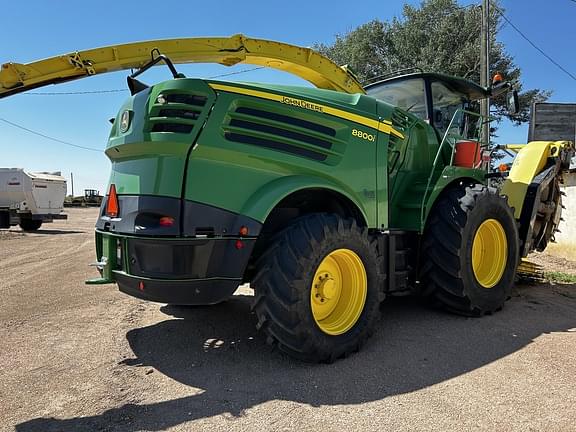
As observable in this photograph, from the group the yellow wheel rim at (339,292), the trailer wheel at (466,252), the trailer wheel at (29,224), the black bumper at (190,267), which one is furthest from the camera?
the trailer wheel at (29,224)

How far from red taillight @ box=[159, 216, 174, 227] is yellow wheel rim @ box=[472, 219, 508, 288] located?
3.33m

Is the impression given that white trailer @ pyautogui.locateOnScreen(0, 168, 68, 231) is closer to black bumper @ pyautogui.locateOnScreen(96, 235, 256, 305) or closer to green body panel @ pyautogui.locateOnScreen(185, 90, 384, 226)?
black bumper @ pyautogui.locateOnScreen(96, 235, 256, 305)

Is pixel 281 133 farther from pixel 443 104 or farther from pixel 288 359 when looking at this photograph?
pixel 443 104

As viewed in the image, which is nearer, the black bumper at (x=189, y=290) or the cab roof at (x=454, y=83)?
the black bumper at (x=189, y=290)

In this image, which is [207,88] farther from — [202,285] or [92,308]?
[92,308]

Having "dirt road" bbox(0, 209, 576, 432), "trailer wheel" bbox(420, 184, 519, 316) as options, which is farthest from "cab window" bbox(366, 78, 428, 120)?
"dirt road" bbox(0, 209, 576, 432)

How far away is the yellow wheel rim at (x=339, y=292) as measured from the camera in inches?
142

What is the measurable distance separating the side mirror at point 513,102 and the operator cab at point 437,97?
256 mm

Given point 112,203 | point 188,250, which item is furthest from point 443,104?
point 112,203

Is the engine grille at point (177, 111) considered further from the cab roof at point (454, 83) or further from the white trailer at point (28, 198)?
the white trailer at point (28, 198)

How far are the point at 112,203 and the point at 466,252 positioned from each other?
10.8 ft

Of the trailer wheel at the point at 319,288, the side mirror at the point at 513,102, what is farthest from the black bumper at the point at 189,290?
the side mirror at the point at 513,102

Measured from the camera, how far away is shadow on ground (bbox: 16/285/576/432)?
2.80 meters

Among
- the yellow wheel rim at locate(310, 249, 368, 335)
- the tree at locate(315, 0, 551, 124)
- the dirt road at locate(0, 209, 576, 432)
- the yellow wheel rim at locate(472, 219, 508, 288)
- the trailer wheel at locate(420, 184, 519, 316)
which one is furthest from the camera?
the tree at locate(315, 0, 551, 124)
